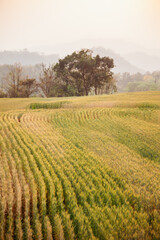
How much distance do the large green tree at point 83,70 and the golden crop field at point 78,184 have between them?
2363cm

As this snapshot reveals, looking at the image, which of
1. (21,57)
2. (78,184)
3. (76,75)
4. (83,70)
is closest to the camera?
(78,184)

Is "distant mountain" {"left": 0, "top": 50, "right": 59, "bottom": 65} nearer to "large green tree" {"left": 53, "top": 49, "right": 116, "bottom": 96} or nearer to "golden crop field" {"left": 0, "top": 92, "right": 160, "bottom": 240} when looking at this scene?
"large green tree" {"left": 53, "top": 49, "right": 116, "bottom": 96}

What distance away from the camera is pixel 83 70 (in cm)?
3005

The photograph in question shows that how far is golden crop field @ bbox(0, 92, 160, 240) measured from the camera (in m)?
2.94

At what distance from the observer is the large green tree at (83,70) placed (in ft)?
96.7

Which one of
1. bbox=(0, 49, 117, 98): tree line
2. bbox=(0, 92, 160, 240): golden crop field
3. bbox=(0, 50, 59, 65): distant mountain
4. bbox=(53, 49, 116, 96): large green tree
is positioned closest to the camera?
bbox=(0, 92, 160, 240): golden crop field

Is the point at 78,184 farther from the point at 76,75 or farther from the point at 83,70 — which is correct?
the point at 83,70

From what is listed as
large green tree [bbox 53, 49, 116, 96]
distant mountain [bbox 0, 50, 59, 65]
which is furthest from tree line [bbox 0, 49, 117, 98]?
distant mountain [bbox 0, 50, 59, 65]

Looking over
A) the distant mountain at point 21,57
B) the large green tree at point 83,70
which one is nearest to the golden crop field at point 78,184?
the large green tree at point 83,70

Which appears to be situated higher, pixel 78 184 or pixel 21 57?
pixel 21 57

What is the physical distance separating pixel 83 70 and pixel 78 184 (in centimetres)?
2807

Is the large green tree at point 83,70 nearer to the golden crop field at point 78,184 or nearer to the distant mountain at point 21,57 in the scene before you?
the golden crop field at point 78,184

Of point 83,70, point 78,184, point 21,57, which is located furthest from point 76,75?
point 21,57

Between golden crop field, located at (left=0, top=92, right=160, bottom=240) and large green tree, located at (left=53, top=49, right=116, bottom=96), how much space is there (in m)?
23.6
